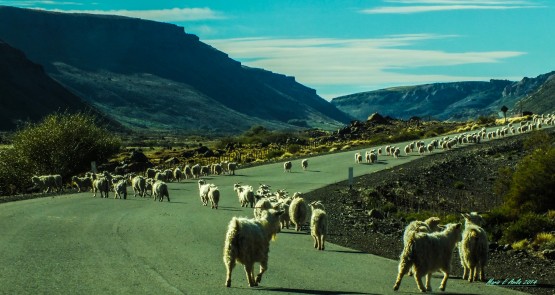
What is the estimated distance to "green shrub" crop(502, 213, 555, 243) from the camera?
21406 millimetres

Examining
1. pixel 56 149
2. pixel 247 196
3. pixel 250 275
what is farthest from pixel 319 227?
pixel 56 149

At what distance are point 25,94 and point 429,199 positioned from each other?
13663 cm

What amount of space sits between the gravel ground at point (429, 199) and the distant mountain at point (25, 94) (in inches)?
4052

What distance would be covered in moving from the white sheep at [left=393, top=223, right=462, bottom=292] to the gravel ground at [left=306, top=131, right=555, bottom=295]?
1.50 metres

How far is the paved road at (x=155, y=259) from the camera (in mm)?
13719

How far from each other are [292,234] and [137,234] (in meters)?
4.65

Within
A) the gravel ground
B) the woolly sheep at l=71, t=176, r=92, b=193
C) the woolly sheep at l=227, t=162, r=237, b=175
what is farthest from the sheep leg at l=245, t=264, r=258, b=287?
the woolly sheep at l=227, t=162, r=237, b=175

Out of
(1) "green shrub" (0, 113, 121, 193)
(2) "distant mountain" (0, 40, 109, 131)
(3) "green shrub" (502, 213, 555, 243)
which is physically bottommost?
(3) "green shrub" (502, 213, 555, 243)

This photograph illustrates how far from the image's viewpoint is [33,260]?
Answer: 55.5 feet

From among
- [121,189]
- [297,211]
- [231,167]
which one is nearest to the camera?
[297,211]

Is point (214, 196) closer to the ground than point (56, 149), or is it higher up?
closer to the ground

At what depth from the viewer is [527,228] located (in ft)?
71.4

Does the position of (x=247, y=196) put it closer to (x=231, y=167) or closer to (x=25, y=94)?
(x=231, y=167)

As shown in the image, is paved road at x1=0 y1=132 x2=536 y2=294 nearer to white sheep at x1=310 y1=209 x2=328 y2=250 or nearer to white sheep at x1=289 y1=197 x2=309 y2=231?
white sheep at x1=310 y1=209 x2=328 y2=250
